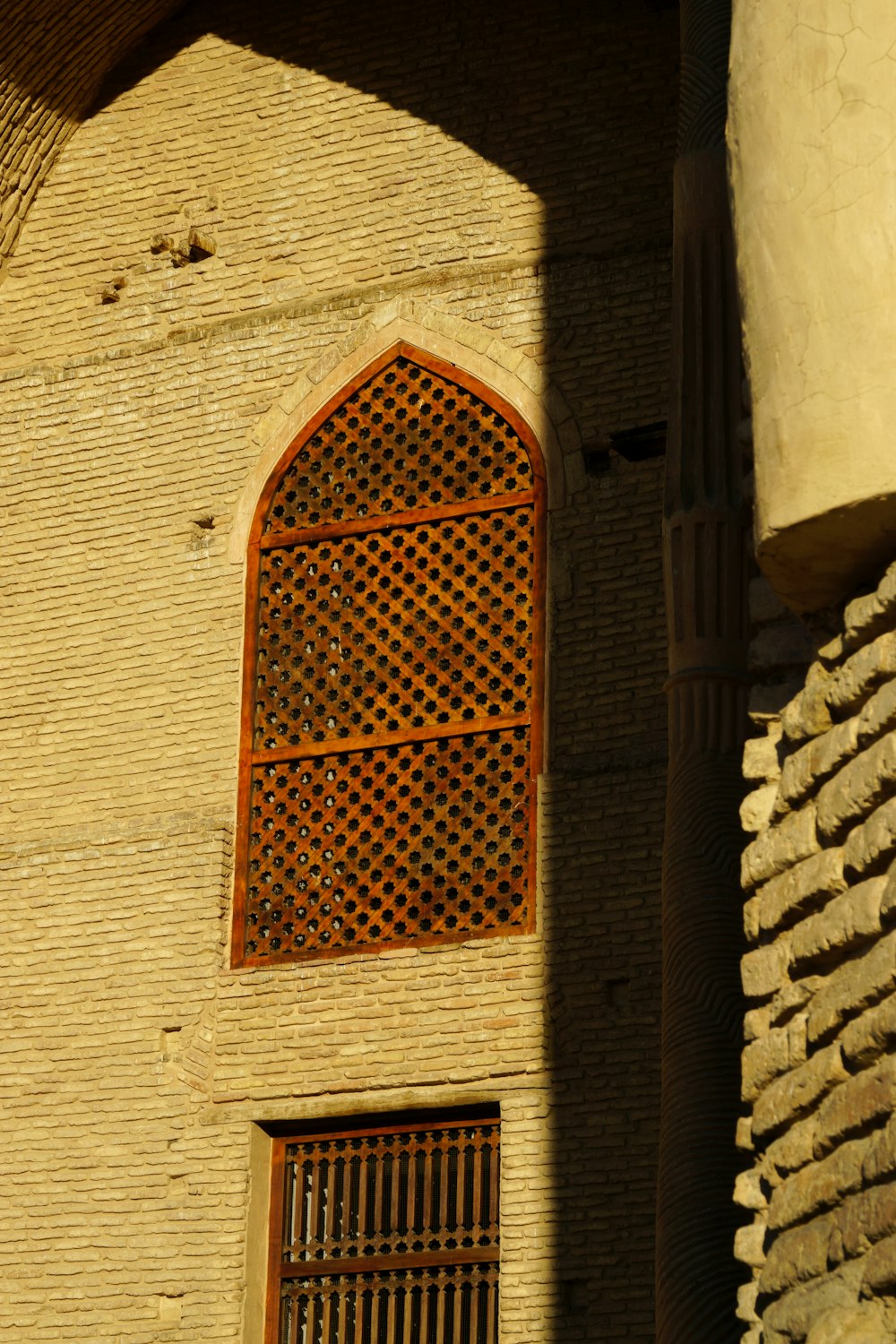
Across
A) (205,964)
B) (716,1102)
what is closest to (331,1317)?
(205,964)

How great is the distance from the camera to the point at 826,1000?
148 inches

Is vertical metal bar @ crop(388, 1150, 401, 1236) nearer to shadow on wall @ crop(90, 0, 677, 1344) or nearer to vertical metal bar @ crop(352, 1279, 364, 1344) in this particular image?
vertical metal bar @ crop(352, 1279, 364, 1344)

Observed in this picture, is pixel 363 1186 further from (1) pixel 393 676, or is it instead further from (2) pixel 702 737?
(2) pixel 702 737

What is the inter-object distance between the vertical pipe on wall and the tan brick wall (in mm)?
2112

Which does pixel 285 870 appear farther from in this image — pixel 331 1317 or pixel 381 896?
pixel 331 1317

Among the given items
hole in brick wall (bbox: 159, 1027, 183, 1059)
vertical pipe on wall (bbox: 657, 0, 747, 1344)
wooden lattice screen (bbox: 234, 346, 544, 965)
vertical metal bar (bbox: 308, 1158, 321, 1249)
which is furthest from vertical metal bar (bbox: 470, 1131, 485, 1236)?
vertical pipe on wall (bbox: 657, 0, 747, 1344)

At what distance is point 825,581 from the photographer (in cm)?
406

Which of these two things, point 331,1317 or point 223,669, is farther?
point 223,669

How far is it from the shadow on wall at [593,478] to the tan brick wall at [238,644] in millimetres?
15

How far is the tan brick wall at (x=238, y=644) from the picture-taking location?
25.7ft

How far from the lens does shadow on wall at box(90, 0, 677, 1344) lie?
752 cm

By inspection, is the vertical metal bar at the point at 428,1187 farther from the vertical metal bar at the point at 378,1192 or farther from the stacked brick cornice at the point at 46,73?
the stacked brick cornice at the point at 46,73

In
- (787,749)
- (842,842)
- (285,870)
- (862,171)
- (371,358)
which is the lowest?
(842,842)

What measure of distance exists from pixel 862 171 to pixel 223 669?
5.36 m
